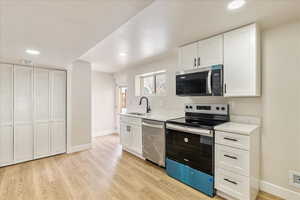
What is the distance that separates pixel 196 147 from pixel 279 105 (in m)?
1.23

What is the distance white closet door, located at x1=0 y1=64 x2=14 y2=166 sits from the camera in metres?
2.86

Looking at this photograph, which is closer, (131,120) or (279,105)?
(279,105)

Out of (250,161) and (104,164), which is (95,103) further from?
(250,161)

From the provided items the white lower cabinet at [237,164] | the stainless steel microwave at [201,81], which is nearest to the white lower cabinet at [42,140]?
the stainless steel microwave at [201,81]

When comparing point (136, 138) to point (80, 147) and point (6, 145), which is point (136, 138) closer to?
point (80, 147)

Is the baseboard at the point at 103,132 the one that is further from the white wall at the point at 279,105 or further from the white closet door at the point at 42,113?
the white wall at the point at 279,105

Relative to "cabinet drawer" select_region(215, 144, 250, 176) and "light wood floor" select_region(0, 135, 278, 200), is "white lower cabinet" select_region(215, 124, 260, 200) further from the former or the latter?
"light wood floor" select_region(0, 135, 278, 200)

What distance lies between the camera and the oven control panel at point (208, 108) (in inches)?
91.3

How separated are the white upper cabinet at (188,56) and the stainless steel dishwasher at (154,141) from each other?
3.62 feet

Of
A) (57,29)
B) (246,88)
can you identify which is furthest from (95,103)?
(246,88)

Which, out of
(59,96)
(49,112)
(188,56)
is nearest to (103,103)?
(59,96)

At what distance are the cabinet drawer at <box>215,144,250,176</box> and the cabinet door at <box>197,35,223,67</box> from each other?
1227 millimetres

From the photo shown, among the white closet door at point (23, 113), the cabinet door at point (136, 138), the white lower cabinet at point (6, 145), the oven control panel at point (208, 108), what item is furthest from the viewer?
the cabinet door at point (136, 138)

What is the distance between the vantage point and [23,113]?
3.10 meters
